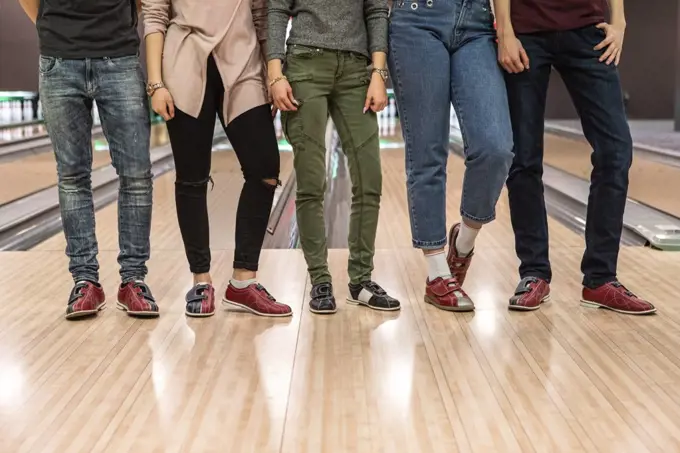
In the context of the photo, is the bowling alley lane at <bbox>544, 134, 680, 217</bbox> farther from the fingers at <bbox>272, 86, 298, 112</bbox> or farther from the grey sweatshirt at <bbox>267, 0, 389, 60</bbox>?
the fingers at <bbox>272, 86, 298, 112</bbox>

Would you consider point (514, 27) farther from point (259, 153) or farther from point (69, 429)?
point (69, 429)

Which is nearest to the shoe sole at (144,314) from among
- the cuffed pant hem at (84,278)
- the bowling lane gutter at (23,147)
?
the cuffed pant hem at (84,278)

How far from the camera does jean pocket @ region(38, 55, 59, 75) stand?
1.97 metres

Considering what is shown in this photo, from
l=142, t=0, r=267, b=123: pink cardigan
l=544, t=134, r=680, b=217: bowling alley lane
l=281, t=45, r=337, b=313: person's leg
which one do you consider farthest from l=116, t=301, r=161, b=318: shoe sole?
l=544, t=134, r=680, b=217: bowling alley lane

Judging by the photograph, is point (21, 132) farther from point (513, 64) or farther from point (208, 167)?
point (513, 64)

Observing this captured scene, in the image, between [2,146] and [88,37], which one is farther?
[2,146]

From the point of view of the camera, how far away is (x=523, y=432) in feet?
4.31

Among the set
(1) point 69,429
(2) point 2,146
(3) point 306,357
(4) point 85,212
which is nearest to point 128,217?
(4) point 85,212

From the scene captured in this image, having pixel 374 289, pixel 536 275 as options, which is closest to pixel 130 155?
pixel 374 289

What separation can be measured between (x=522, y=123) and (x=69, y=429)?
1.17 meters

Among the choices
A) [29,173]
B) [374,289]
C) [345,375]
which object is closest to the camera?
[345,375]

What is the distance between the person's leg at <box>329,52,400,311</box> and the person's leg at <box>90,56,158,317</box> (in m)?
0.44

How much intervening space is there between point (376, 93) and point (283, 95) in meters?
0.21

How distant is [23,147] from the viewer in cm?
717
